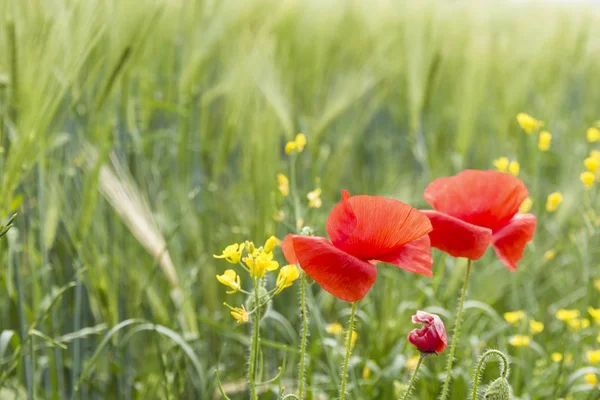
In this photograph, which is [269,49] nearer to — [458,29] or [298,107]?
[298,107]

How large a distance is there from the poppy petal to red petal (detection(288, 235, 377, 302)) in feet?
0.38

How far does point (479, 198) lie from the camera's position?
30.0 inches

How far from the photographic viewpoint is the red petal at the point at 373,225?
0.63m

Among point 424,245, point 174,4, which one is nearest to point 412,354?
point 424,245

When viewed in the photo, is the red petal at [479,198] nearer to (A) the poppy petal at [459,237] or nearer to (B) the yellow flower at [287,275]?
(A) the poppy petal at [459,237]

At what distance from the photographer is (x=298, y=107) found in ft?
6.02

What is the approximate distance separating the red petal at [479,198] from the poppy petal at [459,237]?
4cm

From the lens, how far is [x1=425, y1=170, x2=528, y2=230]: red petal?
76cm

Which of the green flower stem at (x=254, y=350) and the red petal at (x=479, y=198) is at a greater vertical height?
the red petal at (x=479, y=198)

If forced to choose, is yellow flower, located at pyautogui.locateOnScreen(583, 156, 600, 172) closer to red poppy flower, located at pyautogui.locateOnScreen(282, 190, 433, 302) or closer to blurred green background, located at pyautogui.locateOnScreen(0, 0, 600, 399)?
blurred green background, located at pyautogui.locateOnScreen(0, 0, 600, 399)

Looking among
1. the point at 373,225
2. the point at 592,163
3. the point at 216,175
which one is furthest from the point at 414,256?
the point at 216,175

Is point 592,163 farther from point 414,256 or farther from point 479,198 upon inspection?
point 414,256

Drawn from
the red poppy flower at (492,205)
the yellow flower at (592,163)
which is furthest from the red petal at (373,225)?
the yellow flower at (592,163)

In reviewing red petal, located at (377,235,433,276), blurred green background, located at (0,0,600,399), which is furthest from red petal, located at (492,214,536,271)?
blurred green background, located at (0,0,600,399)
